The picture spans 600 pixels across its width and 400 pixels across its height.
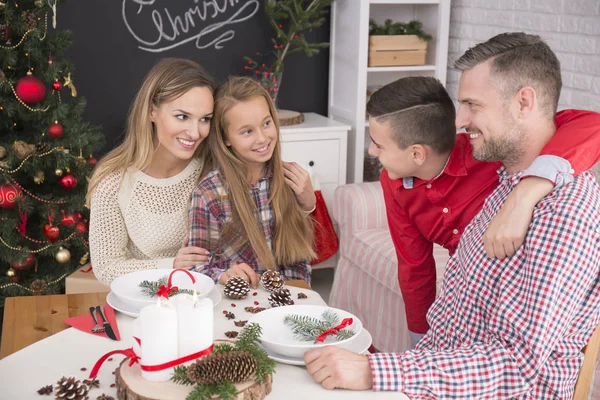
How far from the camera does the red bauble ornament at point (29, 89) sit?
3176mm

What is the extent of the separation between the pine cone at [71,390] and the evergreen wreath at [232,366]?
0.17 meters

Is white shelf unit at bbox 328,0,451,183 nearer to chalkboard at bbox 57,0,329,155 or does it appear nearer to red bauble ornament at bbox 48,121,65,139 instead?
chalkboard at bbox 57,0,329,155

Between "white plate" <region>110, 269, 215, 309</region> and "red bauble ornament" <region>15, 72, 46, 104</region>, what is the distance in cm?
168

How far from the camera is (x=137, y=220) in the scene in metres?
2.36

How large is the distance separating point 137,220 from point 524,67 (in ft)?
4.19

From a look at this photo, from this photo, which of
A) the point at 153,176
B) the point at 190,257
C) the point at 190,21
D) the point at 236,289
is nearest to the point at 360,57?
the point at 190,21

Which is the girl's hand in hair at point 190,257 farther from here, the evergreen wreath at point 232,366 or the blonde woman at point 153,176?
the evergreen wreath at point 232,366

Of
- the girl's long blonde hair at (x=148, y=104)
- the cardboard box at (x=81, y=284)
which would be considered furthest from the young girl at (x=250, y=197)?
the cardboard box at (x=81, y=284)

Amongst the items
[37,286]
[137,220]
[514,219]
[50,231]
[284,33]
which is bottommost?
[37,286]

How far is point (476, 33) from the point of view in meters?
4.05

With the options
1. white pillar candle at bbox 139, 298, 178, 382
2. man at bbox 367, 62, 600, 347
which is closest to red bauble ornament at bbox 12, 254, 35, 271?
man at bbox 367, 62, 600, 347

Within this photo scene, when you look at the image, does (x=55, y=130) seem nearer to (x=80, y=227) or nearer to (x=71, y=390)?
(x=80, y=227)

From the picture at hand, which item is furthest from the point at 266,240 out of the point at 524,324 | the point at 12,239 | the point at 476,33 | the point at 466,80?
the point at 476,33

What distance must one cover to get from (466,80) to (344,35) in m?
2.54
